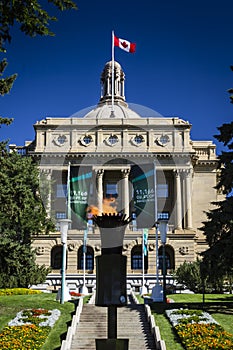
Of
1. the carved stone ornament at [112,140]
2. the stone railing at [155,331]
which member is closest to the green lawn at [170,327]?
the stone railing at [155,331]

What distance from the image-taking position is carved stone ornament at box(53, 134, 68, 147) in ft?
222

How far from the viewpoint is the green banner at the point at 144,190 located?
148ft

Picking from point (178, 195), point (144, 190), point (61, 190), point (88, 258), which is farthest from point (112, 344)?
point (61, 190)

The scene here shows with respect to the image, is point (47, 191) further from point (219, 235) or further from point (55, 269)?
point (219, 235)

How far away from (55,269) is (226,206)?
35869 millimetres

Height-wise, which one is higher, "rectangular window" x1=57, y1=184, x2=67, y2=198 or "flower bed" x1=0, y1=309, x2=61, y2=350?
"rectangular window" x1=57, y1=184, x2=67, y2=198

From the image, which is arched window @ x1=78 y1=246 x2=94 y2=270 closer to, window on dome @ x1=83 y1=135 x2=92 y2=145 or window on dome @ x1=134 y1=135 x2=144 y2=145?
window on dome @ x1=83 y1=135 x2=92 y2=145

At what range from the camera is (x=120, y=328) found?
21.7m

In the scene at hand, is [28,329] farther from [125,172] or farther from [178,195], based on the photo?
[178,195]

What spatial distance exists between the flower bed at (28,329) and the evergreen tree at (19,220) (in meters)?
3.22

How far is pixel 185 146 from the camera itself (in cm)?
6700

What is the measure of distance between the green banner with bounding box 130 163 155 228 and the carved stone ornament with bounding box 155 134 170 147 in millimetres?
A: 14105

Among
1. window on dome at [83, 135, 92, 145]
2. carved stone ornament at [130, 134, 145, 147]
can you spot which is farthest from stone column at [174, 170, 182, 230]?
window on dome at [83, 135, 92, 145]

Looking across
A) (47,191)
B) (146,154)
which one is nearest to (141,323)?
(47,191)
